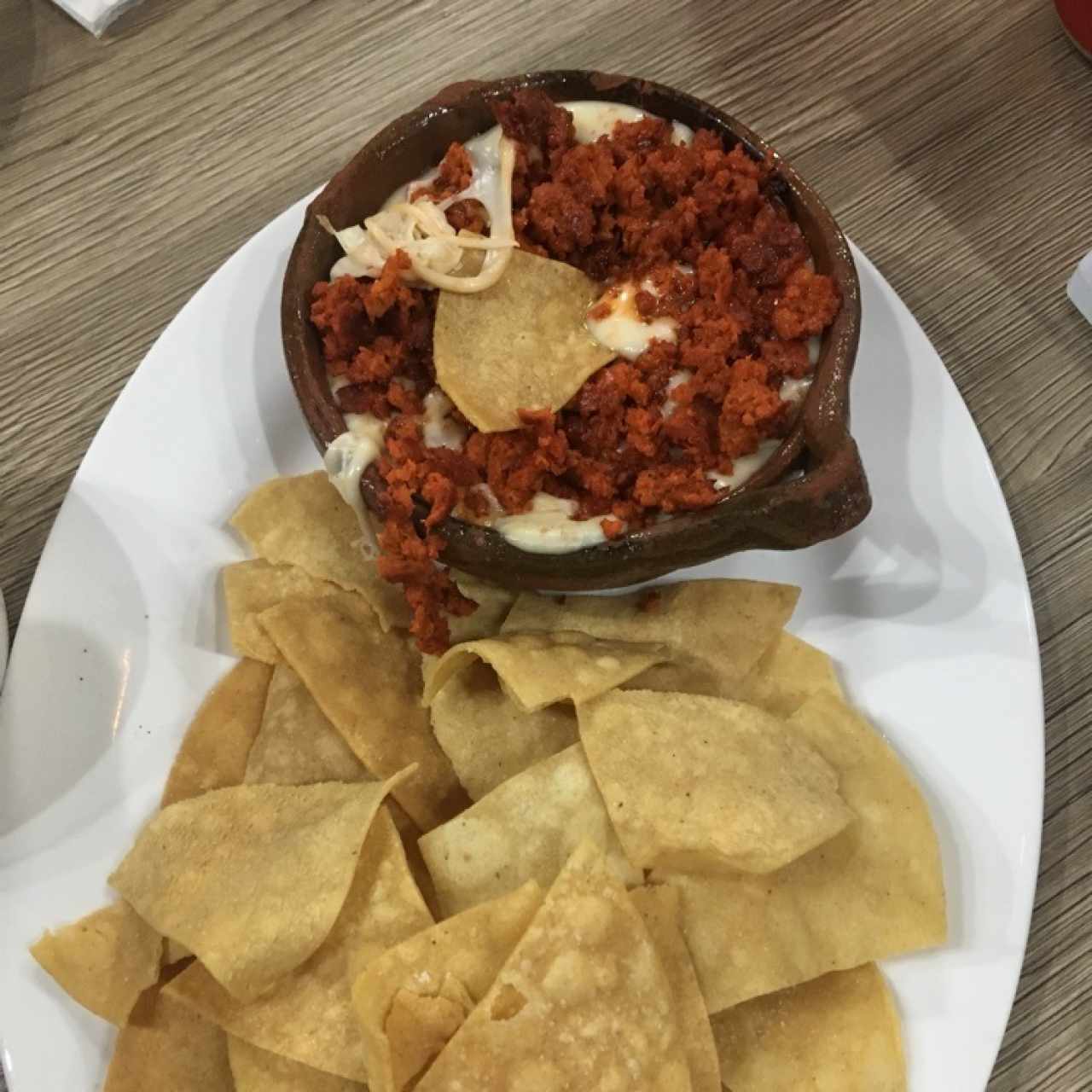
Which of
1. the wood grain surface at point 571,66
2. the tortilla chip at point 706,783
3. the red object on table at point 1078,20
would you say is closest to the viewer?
the tortilla chip at point 706,783

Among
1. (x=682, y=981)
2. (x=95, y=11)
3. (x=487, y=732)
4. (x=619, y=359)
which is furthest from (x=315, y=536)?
(x=95, y=11)

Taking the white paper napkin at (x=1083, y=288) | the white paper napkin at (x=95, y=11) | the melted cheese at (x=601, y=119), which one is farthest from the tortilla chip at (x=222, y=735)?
the white paper napkin at (x=1083, y=288)

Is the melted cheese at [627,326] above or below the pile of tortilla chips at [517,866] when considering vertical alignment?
above

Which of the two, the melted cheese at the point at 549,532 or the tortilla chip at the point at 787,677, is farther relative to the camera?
the tortilla chip at the point at 787,677

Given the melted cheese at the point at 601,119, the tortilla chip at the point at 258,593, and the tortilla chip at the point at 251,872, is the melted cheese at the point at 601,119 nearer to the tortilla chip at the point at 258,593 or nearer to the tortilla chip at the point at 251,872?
the tortilla chip at the point at 258,593

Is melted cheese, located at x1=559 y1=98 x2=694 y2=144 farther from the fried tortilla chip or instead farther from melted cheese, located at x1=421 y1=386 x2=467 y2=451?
the fried tortilla chip

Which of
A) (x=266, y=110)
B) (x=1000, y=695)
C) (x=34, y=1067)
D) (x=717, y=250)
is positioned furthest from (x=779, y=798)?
(x=266, y=110)

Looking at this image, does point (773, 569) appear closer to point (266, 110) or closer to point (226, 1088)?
point (226, 1088)

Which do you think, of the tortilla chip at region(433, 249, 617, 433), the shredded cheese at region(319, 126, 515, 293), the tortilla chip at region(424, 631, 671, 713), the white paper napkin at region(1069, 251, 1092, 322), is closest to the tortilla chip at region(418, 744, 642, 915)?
the tortilla chip at region(424, 631, 671, 713)
